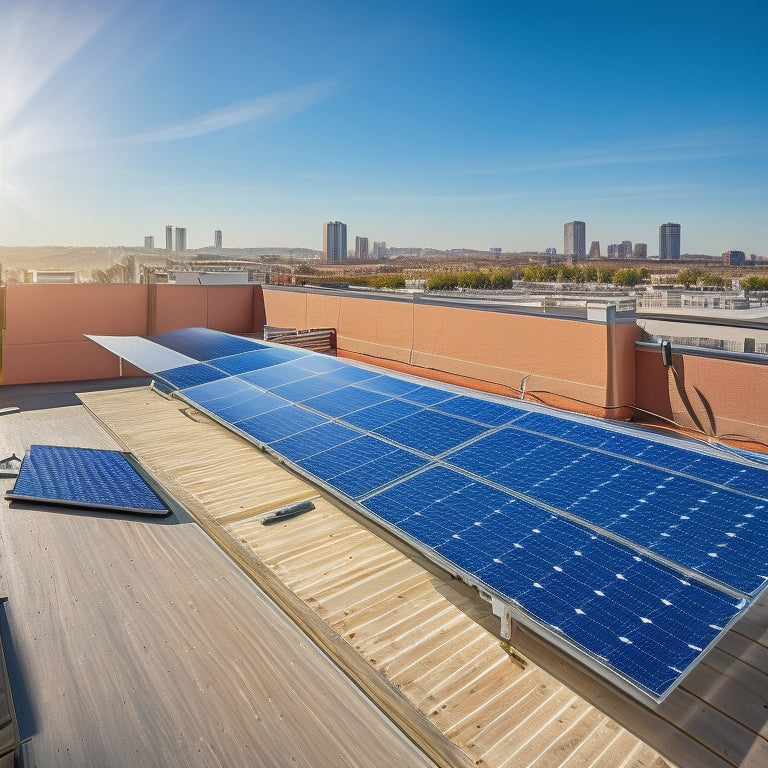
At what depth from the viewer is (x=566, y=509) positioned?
4988 mm

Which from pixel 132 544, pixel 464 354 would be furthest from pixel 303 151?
pixel 132 544

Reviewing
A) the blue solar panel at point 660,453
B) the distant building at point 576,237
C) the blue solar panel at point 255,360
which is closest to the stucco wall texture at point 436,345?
the blue solar panel at point 255,360

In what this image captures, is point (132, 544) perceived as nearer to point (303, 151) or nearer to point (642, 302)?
point (642, 302)

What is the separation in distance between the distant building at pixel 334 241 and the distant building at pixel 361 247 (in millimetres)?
17659

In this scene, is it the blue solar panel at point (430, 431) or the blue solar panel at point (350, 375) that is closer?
the blue solar panel at point (430, 431)

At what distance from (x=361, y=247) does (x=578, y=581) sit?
4766 inches

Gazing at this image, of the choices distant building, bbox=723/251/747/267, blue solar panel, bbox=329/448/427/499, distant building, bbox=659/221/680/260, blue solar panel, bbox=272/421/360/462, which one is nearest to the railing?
blue solar panel, bbox=272/421/360/462

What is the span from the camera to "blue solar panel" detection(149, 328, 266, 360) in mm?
13328

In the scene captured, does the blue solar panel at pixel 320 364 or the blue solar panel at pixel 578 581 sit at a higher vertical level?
the blue solar panel at pixel 320 364

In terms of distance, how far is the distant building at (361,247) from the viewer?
387ft

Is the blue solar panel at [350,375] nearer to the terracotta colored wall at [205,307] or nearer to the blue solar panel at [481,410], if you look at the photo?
the blue solar panel at [481,410]

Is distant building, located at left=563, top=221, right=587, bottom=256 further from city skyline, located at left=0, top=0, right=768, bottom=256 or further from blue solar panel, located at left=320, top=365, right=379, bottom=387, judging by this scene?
blue solar panel, located at left=320, top=365, right=379, bottom=387

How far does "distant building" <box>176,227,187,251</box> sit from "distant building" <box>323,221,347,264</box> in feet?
88.9

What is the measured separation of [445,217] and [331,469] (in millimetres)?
109460
